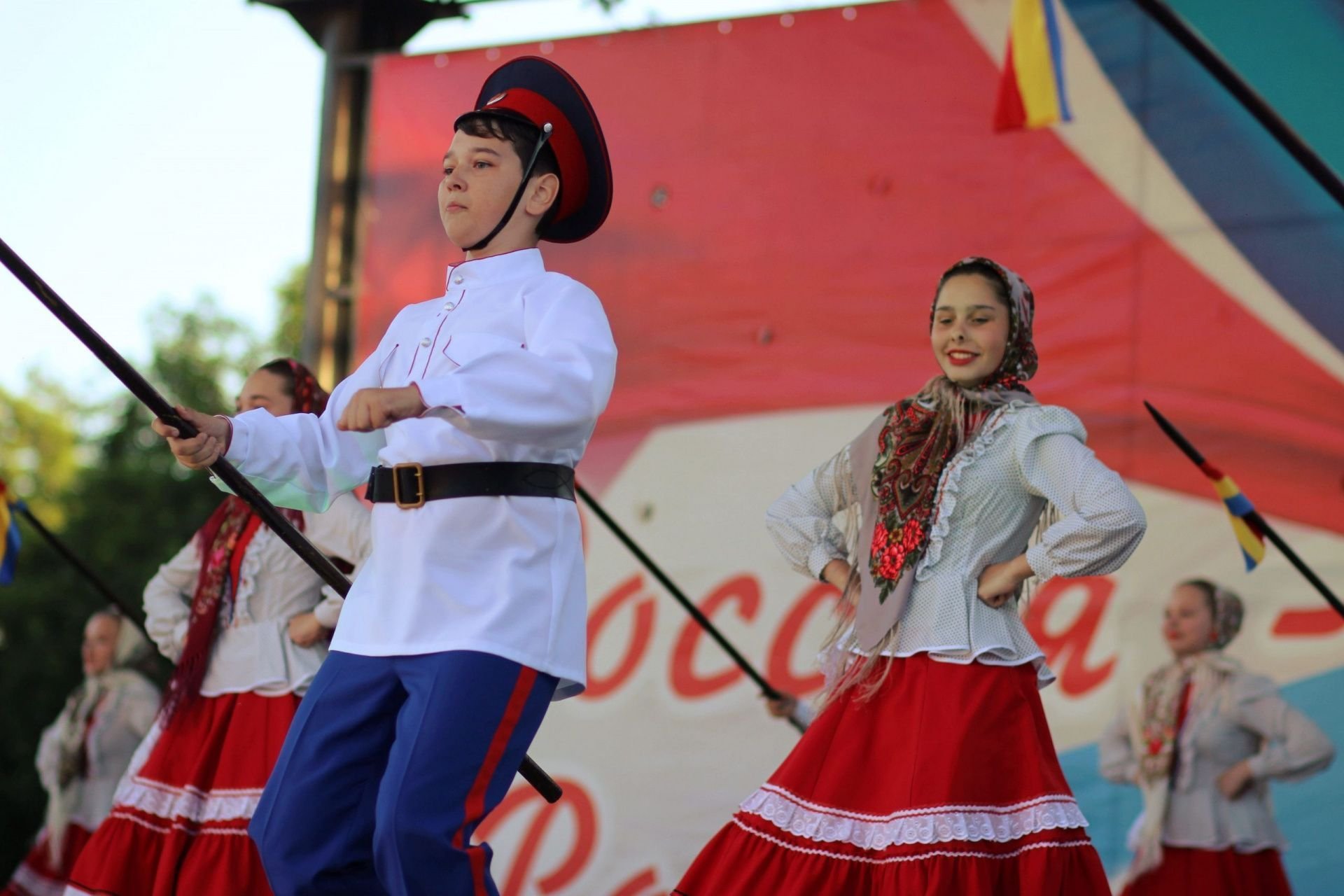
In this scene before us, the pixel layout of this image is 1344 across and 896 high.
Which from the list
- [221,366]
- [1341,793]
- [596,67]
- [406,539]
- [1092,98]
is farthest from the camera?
[221,366]

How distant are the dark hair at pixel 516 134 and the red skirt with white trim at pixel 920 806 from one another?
1.25m

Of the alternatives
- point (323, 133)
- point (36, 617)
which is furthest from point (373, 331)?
point (36, 617)

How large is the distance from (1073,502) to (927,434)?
1.21ft

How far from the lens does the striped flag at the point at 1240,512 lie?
13.3 feet

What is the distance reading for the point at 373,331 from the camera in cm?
661

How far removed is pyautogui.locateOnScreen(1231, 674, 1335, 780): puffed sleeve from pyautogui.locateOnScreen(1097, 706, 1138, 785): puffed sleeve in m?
0.35

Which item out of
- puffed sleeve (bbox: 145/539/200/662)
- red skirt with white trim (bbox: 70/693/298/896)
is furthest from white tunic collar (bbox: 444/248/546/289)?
puffed sleeve (bbox: 145/539/200/662)

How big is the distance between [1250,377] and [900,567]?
2.57 meters

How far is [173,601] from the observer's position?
463 centimetres

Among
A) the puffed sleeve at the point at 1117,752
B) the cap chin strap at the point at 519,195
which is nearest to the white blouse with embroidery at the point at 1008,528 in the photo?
the cap chin strap at the point at 519,195

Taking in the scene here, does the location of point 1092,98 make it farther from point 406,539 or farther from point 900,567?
point 406,539

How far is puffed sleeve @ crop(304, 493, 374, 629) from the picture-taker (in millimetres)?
4203

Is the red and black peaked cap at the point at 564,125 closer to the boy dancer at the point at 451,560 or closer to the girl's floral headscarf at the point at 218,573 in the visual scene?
the boy dancer at the point at 451,560

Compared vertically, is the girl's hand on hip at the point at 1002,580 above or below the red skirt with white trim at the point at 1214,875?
above
